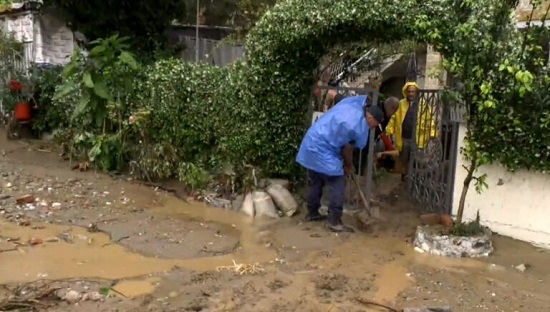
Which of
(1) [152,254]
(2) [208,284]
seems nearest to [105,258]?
(1) [152,254]

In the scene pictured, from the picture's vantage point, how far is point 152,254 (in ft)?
20.2

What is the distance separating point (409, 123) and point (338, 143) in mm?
1523

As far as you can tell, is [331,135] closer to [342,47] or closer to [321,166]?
[321,166]

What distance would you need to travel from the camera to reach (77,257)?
602 centimetres

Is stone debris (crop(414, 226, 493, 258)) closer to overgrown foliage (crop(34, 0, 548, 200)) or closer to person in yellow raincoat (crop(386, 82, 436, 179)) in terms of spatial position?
overgrown foliage (crop(34, 0, 548, 200))


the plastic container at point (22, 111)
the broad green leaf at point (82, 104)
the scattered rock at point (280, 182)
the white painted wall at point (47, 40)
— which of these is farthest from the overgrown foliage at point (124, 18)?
the scattered rock at point (280, 182)

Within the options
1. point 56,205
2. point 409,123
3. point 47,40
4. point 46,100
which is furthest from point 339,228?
point 47,40

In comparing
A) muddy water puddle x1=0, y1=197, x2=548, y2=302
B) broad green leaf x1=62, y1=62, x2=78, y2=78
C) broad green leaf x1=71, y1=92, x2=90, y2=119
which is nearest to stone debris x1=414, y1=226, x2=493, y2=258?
muddy water puddle x1=0, y1=197, x2=548, y2=302

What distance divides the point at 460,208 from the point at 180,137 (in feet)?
13.9

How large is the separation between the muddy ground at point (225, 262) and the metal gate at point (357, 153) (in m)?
0.34

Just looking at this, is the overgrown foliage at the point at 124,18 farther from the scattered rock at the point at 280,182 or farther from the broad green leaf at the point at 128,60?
the scattered rock at the point at 280,182

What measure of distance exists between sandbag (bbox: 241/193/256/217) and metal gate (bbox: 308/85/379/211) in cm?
119

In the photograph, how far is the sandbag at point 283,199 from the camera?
7.66m

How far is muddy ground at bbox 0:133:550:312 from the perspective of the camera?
500cm
